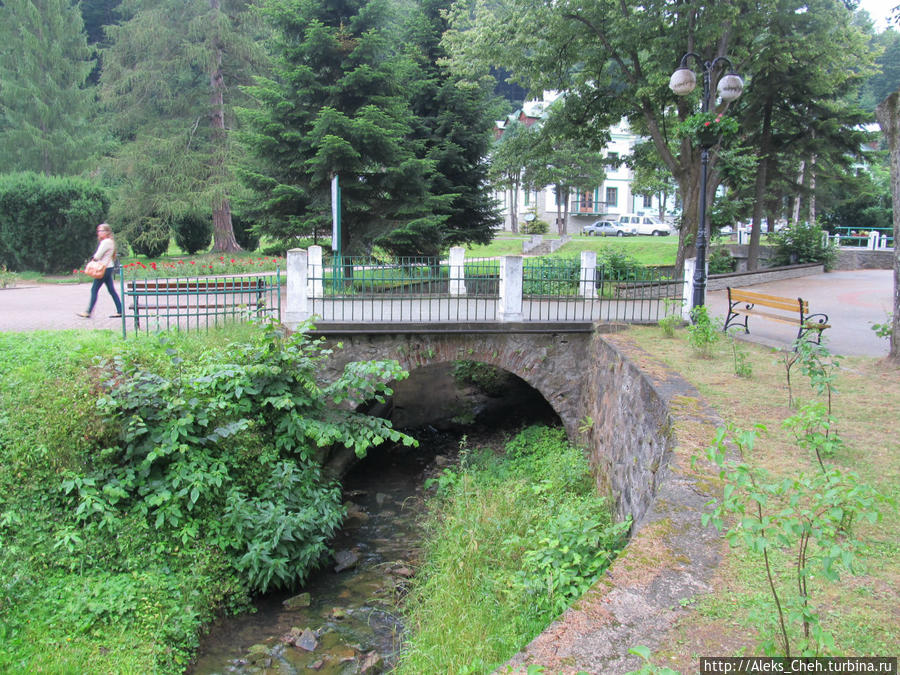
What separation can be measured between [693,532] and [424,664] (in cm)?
234

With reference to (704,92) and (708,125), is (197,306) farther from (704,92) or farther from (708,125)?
(704,92)

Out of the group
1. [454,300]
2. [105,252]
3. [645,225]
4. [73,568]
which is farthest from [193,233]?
[645,225]

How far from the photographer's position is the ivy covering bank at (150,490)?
17.7 feet

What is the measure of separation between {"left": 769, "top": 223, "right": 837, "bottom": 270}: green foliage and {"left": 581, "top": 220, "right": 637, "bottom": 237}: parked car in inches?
655

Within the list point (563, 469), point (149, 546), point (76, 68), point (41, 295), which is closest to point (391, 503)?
point (563, 469)

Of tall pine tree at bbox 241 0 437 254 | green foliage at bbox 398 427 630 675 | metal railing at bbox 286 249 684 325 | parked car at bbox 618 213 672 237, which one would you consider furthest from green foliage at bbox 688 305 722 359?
parked car at bbox 618 213 672 237

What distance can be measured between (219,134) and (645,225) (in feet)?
94.1

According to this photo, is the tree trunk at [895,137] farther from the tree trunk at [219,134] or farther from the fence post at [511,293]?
the tree trunk at [219,134]

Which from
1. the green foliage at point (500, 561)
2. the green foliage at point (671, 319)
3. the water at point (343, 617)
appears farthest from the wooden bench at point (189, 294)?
the green foliage at point (671, 319)

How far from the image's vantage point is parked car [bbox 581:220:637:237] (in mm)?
42094

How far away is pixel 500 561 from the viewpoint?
20.5ft

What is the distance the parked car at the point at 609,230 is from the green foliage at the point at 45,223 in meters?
31.9

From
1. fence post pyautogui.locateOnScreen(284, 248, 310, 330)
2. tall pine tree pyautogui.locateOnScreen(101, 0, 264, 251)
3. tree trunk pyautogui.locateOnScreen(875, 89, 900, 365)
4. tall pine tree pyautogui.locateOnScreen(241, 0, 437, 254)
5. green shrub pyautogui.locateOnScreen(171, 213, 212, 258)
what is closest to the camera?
tree trunk pyautogui.locateOnScreen(875, 89, 900, 365)

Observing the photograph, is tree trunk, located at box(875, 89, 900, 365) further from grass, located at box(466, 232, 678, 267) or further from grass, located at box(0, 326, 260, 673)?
grass, located at box(466, 232, 678, 267)
